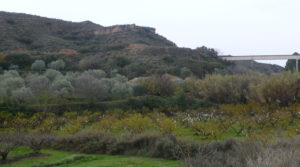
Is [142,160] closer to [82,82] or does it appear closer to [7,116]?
[7,116]

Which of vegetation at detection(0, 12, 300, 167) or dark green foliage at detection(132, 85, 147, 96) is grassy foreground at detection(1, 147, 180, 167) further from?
dark green foliage at detection(132, 85, 147, 96)

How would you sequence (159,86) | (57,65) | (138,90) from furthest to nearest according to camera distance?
(57,65) → (159,86) → (138,90)

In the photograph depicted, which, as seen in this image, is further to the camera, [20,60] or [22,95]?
[20,60]

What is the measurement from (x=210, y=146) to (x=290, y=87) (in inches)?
599

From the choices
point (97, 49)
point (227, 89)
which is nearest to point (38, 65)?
point (97, 49)

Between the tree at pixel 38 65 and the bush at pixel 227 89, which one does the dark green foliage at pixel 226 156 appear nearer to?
the bush at pixel 227 89

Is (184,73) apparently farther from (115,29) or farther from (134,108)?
(115,29)

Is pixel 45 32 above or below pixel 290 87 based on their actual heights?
above

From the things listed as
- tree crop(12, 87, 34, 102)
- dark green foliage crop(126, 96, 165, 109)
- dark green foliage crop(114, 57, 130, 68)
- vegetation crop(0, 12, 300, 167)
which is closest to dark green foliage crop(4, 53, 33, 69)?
vegetation crop(0, 12, 300, 167)

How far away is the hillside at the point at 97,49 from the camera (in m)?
42.7

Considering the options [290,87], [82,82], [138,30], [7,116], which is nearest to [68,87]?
[82,82]

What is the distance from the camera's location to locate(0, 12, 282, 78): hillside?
1682 inches

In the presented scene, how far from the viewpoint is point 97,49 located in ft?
176

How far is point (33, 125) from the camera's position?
18.3 meters
